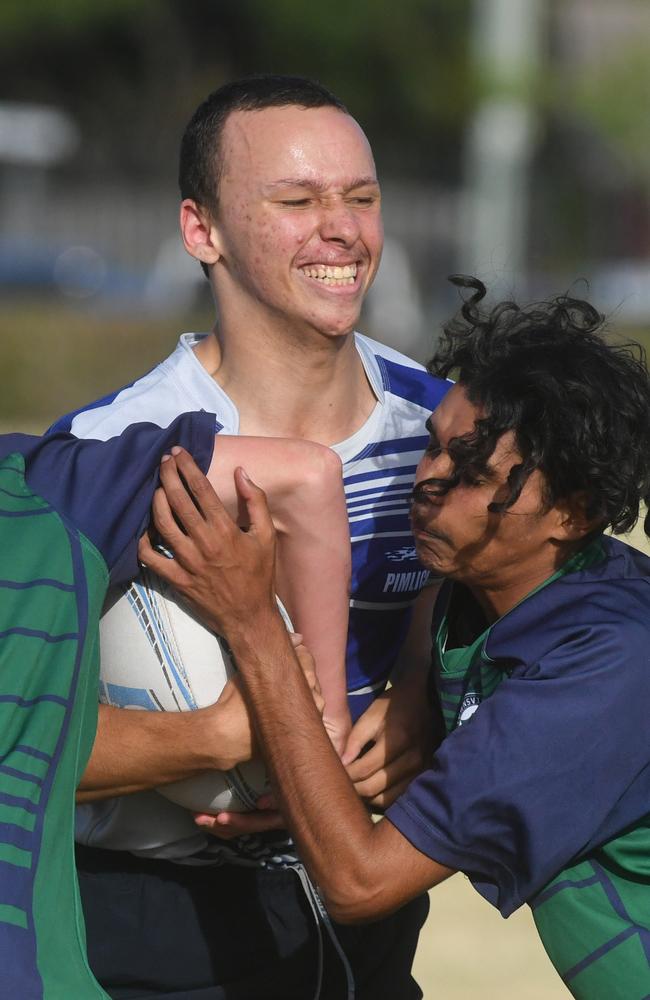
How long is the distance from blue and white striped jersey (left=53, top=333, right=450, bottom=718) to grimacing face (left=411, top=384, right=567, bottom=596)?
45 cm

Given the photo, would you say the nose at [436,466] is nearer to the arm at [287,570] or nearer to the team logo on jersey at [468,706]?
the arm at [287,570]

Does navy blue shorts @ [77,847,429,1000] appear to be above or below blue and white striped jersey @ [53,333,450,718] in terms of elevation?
below

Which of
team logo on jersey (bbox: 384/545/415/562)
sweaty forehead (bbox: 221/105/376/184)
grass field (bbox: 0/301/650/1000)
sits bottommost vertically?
grass field (bbox: 0/301/650/1000)

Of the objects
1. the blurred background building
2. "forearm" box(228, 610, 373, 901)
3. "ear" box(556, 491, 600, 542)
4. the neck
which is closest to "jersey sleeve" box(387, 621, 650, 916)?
"forearm" box(228, 610, 373, 901)

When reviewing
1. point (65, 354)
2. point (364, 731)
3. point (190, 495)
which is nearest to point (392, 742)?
point (364, 731)

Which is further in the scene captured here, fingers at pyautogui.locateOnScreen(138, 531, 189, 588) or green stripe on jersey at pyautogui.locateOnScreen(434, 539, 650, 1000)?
fingers at pyautogui.locateOnScreen(138, 531, 189, 588)

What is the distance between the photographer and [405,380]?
389 centimetres

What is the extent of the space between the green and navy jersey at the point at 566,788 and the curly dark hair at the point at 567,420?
0.18 m

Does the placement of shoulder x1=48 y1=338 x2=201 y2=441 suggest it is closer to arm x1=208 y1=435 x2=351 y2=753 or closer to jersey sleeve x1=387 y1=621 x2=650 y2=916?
arm x1=208 y1=435 x2=351 y2=753

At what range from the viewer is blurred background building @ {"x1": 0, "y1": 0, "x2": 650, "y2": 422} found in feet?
111

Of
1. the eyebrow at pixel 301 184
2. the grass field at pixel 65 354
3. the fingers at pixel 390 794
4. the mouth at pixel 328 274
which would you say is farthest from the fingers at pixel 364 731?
the grass field at pixel 65 354

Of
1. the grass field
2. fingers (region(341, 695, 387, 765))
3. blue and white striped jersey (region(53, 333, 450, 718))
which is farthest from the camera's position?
the grass field

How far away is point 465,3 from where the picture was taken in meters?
37.7

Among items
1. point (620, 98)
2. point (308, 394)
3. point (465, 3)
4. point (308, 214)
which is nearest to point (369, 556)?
point (308, 394)
